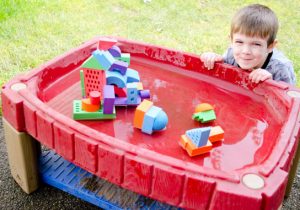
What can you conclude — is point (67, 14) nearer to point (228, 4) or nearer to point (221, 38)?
point (221, 38)

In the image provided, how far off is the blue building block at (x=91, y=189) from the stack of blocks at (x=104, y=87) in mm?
180

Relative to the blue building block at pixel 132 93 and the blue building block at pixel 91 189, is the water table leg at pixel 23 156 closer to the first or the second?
the blue building block at pixel 91 189

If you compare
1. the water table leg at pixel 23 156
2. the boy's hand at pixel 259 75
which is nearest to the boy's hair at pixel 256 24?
the boy's hand at pixel 259 75

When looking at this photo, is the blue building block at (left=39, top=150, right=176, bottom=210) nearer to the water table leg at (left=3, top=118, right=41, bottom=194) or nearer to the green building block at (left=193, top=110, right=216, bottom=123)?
the water table leg at (left=3, top=118, right=41, bottom=194)

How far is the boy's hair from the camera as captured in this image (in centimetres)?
128

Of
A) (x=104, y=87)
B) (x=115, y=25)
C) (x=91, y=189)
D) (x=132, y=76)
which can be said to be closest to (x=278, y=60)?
A: (x=132, y=76)

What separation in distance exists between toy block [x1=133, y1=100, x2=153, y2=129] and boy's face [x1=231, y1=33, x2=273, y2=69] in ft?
1.30

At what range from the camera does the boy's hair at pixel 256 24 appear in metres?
1.28

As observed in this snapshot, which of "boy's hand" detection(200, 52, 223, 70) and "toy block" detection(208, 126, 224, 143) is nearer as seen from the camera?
"toy block" detection(208, 126, 224, 143)

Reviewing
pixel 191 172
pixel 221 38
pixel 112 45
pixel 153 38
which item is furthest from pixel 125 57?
pixel 221 38

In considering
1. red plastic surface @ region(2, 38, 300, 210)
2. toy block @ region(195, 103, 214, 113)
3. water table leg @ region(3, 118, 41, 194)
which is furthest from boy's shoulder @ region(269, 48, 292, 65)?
water table leg @ region(3, 118, 41, 194)

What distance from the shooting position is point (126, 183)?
35.8 inches

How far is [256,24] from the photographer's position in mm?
1276

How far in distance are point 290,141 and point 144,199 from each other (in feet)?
1.35
